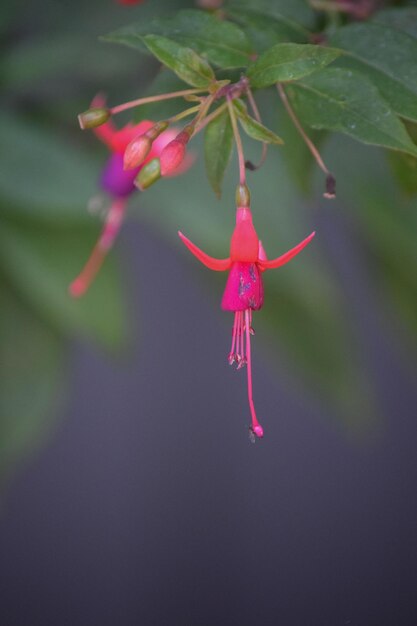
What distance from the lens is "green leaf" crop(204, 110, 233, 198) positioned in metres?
0.44

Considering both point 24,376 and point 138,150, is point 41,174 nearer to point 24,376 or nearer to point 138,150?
point 24,376

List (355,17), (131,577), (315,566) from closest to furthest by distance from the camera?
(355,17), (315,566), (131,577)

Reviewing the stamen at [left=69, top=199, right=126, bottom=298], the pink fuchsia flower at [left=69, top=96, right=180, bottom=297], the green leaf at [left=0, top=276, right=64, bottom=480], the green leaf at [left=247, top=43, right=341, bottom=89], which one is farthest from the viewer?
the green leaf at [left=0, top=276, right=64, bottom=480]

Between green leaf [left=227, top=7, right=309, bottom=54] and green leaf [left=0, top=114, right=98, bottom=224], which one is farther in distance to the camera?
green leaf [left=0, top=114, right=98, bottom=224]

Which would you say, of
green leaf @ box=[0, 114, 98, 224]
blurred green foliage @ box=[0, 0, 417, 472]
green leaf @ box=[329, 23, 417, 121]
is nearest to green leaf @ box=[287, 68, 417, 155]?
green leaf @ box=[329, 23, 417, 121]

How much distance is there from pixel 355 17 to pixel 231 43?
137 millimetres

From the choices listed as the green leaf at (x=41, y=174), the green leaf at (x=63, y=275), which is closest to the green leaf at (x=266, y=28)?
the green leaf at (x=41, y=174)

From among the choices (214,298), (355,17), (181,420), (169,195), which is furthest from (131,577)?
(355,17)

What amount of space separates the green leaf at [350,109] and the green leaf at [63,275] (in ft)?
1.61

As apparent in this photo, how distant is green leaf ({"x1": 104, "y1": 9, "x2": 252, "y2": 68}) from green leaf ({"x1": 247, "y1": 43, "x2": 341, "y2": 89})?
3cm

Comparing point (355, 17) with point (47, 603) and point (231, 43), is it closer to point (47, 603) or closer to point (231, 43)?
point (231, 43)

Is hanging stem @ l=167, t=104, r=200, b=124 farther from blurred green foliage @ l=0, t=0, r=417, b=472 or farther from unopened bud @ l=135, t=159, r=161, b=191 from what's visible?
blurred green foliage @ l=0, t=0, r=417, b=472

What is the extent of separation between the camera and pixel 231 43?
45cm

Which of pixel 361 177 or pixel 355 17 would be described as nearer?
pixel 355 17
